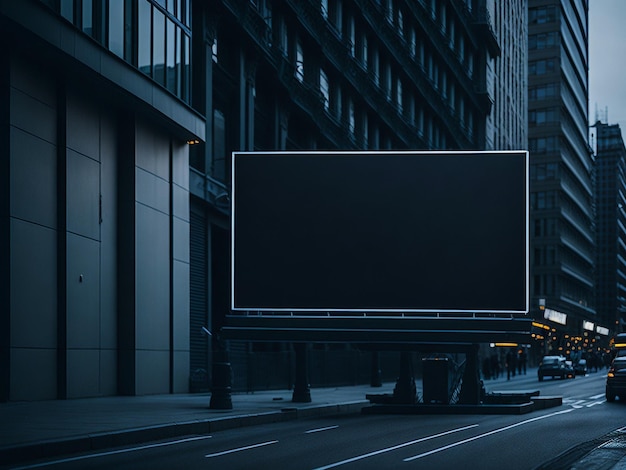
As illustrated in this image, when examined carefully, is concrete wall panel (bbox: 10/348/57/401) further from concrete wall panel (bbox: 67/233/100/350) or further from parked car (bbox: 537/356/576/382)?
parked car (bbox: 537/356/576/382)

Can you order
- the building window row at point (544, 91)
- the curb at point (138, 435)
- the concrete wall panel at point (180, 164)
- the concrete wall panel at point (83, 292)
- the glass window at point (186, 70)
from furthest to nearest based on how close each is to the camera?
the building window row at point (544, 91) → the glass window at point (186, 70) → the concrete wall panel at point (180, 164) → the concrete wall panel at point (83, 292) → the curb at point (138, 435)

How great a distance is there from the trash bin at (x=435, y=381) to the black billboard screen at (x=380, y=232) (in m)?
1.48

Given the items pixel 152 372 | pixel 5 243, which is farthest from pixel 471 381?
pixel 5 243

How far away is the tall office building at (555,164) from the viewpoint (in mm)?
131250

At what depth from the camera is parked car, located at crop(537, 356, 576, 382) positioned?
68.1 m

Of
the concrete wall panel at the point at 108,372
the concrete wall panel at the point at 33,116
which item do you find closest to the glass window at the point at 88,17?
the concrete wall panel at the point at 33,116

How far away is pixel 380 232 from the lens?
29.4 metres

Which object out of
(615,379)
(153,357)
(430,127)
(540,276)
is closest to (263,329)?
(153,357)

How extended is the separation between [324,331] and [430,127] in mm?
48161

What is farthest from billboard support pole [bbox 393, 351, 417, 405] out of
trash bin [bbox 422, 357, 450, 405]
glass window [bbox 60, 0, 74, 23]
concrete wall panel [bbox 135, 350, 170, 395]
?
glass window [bbox 60, 0, 74, 23]

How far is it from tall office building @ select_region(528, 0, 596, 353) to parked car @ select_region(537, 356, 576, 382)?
53304mm

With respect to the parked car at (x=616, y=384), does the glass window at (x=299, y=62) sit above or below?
above

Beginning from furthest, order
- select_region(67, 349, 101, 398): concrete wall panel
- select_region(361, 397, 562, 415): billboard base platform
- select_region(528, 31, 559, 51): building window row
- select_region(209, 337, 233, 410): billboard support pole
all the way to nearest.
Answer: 1. select_region(528, 31, 559, 51): building window row
2. select_region(67, 349, 101, 398): concrete wall panel
3. select_region(361, 397, 562, 415): billboard base platform
4. select_region(209, 337, 233, 410): billboard support pole

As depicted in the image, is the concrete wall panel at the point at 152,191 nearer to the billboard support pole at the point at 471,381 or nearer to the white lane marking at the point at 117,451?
the billboard support pole at the point at 471,381
